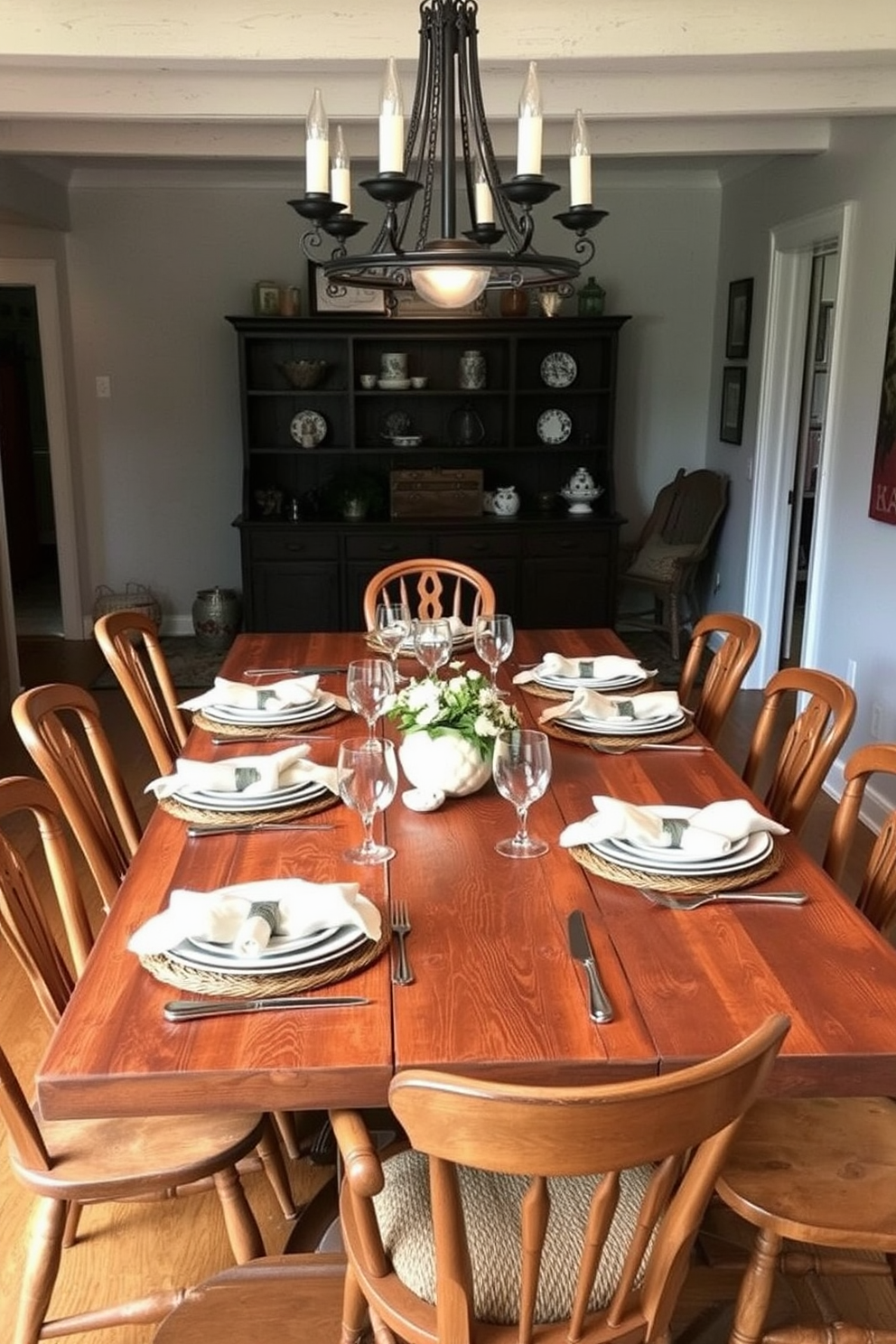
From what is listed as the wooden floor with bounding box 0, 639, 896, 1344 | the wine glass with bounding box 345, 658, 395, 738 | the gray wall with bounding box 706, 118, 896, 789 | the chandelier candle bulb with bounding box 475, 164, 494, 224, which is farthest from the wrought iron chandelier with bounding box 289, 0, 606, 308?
the gray wall with bounding box 706, 118, 896, 789

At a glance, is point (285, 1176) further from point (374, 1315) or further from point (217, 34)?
point (217, 34)

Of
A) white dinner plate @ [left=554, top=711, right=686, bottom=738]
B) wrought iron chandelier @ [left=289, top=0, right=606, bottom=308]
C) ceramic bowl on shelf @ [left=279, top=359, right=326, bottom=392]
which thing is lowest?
white dinner plate @ [left=554, top=711, right=686, bottom=738]

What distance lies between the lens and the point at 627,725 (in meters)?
2.39

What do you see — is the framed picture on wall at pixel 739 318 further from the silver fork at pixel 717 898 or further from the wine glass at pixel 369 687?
the silver fork at pixel 717 898

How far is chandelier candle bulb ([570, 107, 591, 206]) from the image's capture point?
2036mm

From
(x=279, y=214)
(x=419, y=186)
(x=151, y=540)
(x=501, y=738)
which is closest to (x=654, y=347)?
(x=279, y=214)

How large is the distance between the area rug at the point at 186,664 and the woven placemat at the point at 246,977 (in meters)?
4.04

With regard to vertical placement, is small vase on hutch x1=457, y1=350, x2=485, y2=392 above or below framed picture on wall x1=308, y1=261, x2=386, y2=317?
below

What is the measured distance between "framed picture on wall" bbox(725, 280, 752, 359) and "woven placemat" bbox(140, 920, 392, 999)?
190 inches

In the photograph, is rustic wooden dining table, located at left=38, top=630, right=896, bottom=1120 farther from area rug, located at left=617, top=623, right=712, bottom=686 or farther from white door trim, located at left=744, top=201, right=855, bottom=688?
area rug, located at left=617, top=623, right=712, bottom=686

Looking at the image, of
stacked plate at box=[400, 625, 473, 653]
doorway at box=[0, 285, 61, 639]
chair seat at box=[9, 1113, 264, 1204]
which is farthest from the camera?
doorway at box=[0, 285, 61, 639]

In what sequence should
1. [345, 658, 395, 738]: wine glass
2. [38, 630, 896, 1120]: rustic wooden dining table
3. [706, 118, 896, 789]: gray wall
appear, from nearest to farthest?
1. [38, 630, 896, 1120]: rustic wooden dining table
2. [345, 658, 395, 738]: wine glass
3. [706, 118, 896, 789]: gray wall

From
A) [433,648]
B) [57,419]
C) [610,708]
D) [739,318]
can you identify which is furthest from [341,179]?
[57,419]

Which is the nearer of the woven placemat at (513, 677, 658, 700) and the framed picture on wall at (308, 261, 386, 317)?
the woven placemat at (513, 677, 658, 700)
